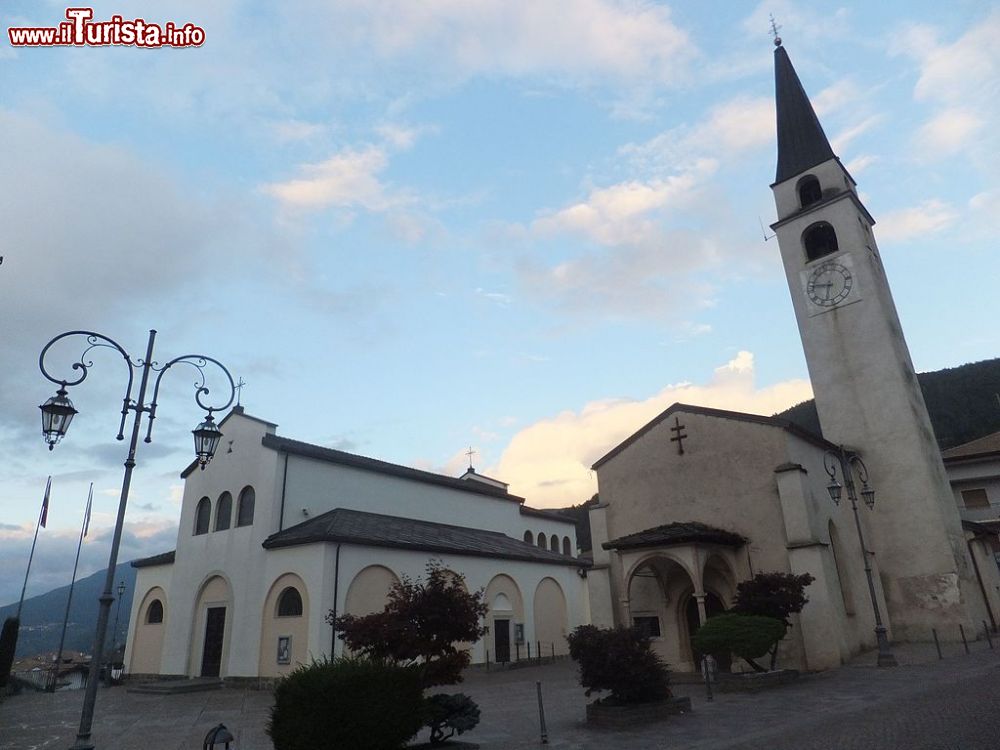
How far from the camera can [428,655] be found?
1120 centimetres

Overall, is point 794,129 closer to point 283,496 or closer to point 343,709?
point 283,496

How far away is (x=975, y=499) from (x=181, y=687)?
43.7 m

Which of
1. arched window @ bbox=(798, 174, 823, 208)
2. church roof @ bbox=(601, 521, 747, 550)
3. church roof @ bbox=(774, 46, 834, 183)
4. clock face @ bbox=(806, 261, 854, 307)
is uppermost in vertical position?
church roof @ bbox=(774, 46, 834, 183)

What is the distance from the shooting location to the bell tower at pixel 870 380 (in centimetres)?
2478

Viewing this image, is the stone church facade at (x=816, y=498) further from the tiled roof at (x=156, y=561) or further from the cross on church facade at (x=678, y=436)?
the tiled roof at (x=156, y=561)

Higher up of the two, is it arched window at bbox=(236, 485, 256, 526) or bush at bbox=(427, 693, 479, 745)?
arched window at bbox=(236, 485, 256, 526)

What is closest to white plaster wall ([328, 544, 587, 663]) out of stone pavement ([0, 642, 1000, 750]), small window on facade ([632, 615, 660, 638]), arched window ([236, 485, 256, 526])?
stone pavement ([0, 642, 1000, 750])

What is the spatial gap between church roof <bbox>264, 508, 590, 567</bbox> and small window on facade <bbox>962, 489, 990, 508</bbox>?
951 inches

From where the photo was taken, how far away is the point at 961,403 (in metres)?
74.2

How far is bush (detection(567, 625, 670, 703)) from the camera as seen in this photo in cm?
1285

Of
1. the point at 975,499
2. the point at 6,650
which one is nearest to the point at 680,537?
the point at 6,650

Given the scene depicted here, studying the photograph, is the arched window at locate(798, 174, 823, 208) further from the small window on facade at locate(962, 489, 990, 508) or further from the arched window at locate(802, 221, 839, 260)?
the small window on facade at locate(962, 489, 990, 508)

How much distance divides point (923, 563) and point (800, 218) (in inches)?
673

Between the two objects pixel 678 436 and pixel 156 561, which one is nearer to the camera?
pixel 678 436
